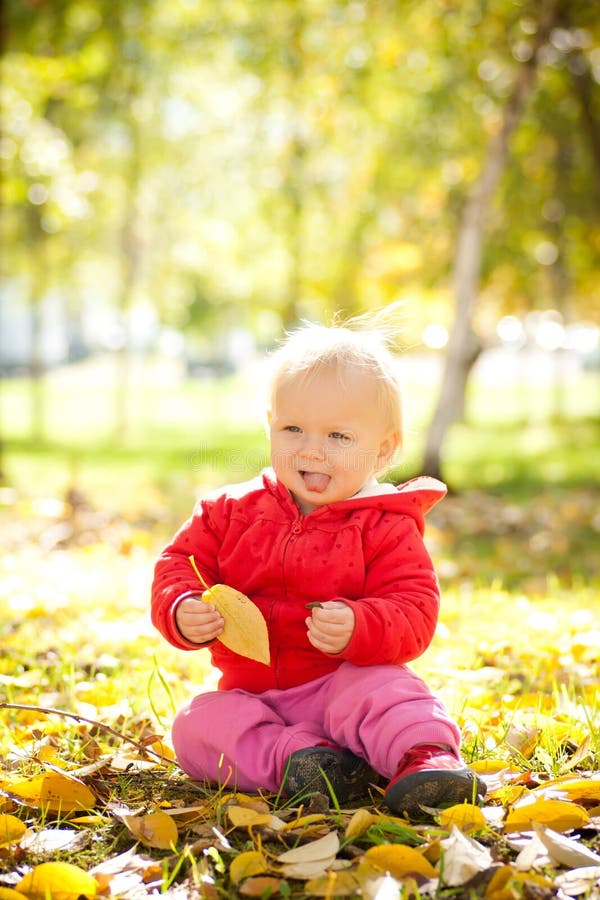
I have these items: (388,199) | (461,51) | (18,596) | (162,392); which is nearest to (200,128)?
(388,199)

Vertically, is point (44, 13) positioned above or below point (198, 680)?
above

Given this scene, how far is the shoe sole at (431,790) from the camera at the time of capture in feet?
6.27

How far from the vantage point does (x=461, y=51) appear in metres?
9.76

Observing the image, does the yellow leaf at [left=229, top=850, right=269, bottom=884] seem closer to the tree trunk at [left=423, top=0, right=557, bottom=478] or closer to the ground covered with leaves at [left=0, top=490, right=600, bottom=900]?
the ground covered with leaves at [left=0, top=490, right=600, bottom=900]

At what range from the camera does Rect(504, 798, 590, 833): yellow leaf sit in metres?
1.84

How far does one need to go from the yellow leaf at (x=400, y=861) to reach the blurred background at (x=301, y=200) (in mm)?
1108

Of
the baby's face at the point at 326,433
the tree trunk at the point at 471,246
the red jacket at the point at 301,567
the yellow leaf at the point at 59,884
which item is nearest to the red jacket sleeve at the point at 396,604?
the red jacket at the point at 301,567

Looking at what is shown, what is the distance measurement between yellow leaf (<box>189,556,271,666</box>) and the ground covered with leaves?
30cm

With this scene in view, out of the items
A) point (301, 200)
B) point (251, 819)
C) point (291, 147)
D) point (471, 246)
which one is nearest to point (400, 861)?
point (251, 819)

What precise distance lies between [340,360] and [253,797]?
3.40 feet

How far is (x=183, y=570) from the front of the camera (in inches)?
92.1

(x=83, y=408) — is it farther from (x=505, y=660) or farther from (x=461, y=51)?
(x=505, y=660)

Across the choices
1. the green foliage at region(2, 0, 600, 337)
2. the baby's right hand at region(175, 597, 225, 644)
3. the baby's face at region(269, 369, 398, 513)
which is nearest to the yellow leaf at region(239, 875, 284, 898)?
the baby's right hand at region(175, 597, 225, 644)

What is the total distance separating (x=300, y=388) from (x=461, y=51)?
338 inches
